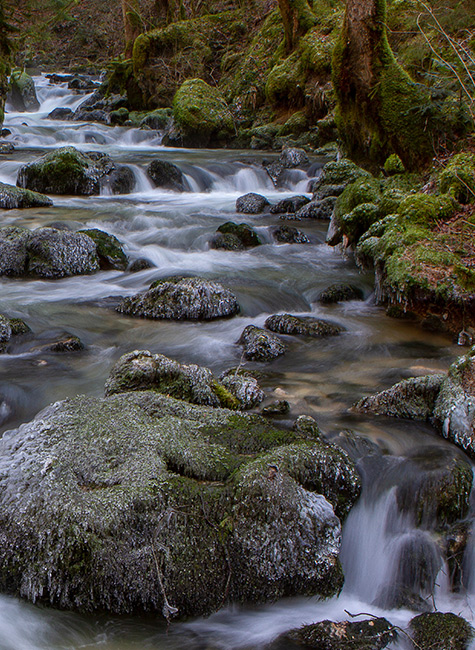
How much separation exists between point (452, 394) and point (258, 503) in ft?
6.57

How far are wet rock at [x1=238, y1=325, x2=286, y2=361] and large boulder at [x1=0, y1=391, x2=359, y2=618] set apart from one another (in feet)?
8.03

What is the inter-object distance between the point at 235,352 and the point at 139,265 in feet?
12.0

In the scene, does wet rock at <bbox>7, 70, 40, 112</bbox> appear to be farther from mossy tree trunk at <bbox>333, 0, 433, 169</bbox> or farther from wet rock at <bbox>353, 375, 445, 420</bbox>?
wet rock at <bbox>353, 375, 445, 420</bbox>

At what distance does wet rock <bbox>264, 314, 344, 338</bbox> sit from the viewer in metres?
7.23

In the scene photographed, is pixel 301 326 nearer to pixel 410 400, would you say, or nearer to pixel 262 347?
pixel 262 347

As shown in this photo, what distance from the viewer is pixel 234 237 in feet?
35.9

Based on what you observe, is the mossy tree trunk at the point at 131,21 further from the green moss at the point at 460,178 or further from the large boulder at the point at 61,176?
the green moss at the point at 460,178

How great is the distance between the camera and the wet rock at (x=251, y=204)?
1314 centimetres

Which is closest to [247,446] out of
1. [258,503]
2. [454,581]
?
[258,503]

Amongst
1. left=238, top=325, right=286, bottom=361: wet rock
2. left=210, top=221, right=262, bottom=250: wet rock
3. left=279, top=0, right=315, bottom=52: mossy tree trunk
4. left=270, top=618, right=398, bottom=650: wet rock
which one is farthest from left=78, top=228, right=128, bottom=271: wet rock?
left=279, top=0, right=315, bottom=52: mossy tree trunk

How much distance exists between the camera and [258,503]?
3496mm

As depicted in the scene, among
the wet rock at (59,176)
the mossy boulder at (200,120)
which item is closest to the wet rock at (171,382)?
the wet rock at (59,176)

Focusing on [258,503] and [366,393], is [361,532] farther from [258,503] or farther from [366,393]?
[366,393]

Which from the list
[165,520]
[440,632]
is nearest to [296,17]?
[165,520]
